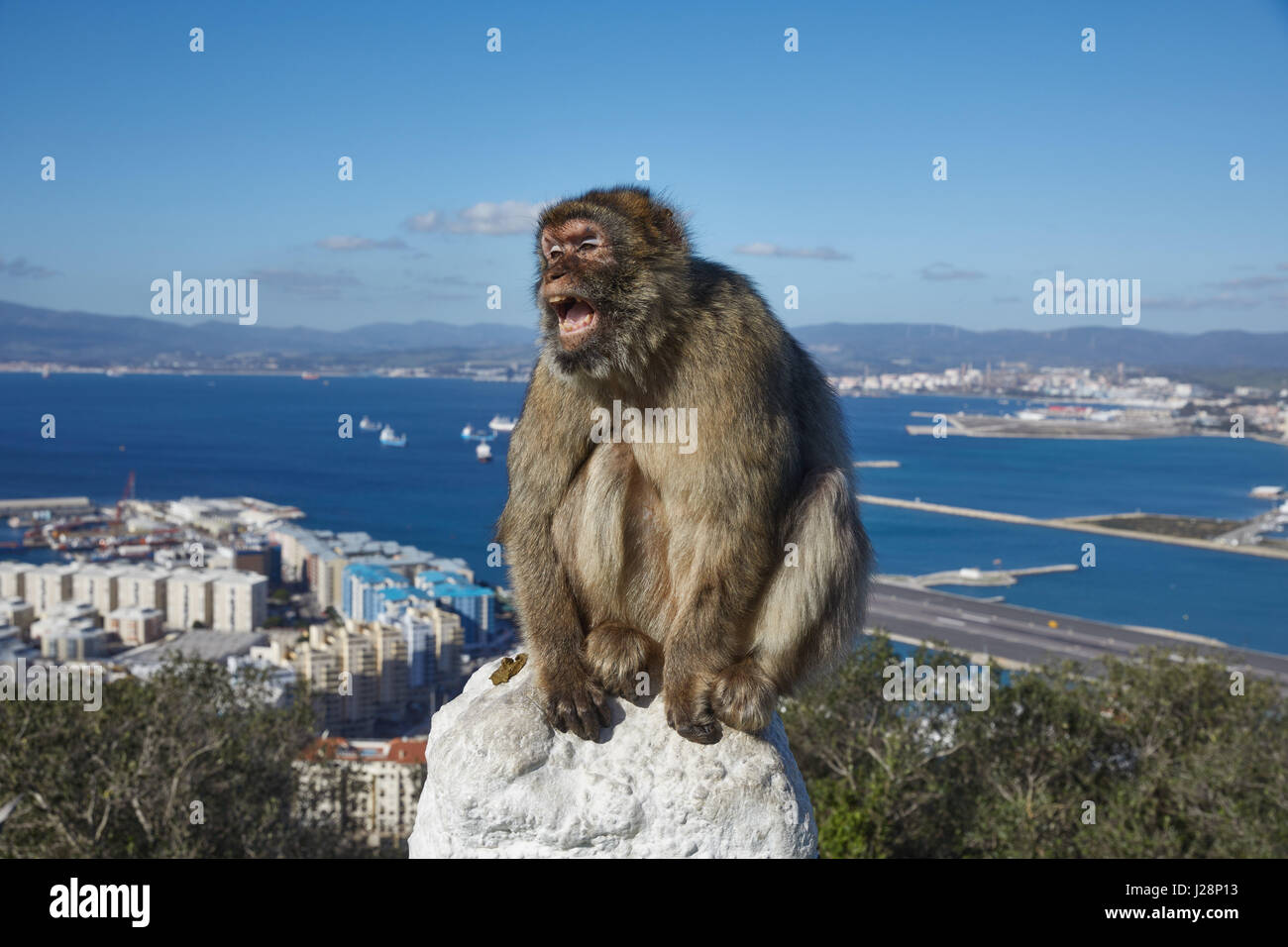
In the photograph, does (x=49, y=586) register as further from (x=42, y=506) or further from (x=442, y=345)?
(x=442, y=345)

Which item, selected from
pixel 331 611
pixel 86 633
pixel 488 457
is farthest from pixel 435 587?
pixel 488 457

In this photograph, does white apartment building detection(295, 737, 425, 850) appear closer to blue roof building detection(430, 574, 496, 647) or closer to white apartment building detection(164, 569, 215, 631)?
blue roof building detection(430, 574, 496, 647)

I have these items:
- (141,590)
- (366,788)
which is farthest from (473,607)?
(366,788)

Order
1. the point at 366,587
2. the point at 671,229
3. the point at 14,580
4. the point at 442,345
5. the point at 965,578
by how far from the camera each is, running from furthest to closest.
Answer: the point at 442,345
the point at 965,578
the point at 14,580
the point at 366,587
the point at 671,229

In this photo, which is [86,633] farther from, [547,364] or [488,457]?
[488,457]

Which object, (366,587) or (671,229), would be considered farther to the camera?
(366,587)

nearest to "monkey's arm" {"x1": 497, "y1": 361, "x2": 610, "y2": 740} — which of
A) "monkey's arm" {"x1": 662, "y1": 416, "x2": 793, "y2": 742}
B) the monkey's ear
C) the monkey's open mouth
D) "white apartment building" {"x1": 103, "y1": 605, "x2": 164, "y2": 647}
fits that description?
the monkey's open mouth
